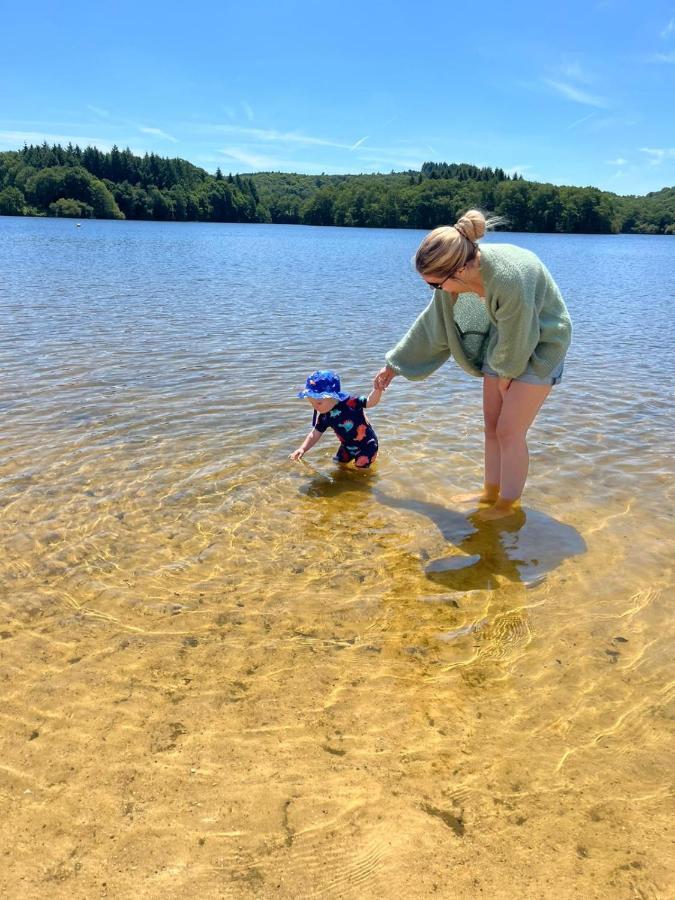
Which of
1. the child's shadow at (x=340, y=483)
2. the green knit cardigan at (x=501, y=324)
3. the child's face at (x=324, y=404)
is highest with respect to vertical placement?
the green knit cardigan at (x=501, y=324)

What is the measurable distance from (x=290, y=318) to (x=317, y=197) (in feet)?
518

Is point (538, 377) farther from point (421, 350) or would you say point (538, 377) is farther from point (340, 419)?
point (340, 419)

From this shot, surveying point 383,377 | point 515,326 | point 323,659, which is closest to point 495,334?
point 515,326

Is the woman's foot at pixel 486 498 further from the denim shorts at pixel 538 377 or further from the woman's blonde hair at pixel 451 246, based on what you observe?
the woman's blonde hair at pixel 451 246

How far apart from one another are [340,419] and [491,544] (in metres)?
2.08

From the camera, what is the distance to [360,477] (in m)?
6.50

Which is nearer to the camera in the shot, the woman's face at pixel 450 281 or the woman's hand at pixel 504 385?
the woman's face at pixel 450 281

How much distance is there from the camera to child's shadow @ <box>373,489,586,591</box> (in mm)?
4629

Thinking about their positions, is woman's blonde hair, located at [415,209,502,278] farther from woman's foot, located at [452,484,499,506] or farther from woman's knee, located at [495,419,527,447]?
woman's foot, located at [452,484,499,506]

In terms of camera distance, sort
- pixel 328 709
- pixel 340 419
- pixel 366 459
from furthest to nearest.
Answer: pixel 366 459, pixel 340 419, pixel 328 709

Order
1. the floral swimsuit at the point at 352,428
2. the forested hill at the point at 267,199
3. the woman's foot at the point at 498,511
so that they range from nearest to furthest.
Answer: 1. the woman's foot at the point at 498,511
2. the floral swimsuit at the point at 352,428
3. the forested hill at the point at 267,199

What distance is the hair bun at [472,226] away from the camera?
429 centimetres

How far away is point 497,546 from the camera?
16.5 ft

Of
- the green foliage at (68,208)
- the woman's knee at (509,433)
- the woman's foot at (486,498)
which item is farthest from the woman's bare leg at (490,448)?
the green foliage at (68,208)
